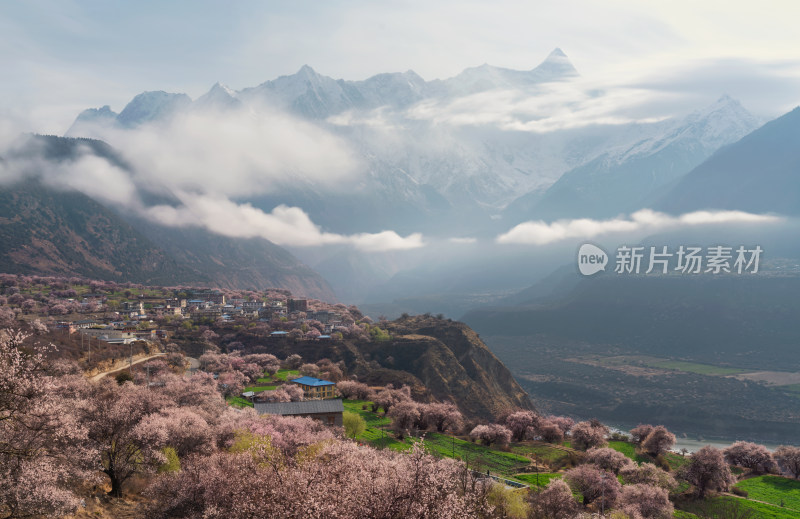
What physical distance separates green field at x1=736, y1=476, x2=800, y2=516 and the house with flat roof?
143ft

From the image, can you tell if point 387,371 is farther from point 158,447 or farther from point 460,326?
point 158,447

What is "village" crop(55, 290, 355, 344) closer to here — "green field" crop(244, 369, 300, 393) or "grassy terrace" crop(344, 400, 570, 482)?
"green field" crop(244, 369, 300, 393)

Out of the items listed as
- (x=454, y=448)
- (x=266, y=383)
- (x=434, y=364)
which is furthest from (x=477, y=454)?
(x=434, y=364)

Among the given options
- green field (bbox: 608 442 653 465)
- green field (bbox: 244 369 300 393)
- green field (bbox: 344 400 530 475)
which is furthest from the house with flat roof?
green field (bbox: 608 442 653 465)

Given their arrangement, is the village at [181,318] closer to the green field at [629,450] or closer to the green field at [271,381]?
the green field at [271,381]

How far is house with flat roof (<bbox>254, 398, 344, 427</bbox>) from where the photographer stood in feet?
202

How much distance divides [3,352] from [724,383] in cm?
19717

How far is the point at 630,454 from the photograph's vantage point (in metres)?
75.7

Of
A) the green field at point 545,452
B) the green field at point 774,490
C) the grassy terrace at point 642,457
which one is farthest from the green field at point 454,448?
the green field at point 774,490

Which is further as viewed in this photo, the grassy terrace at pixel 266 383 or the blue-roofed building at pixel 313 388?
the blue-roofed building at pixel 313 388

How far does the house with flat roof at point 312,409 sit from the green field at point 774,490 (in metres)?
43.6

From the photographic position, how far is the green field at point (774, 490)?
57500mm

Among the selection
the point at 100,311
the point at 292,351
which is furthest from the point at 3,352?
the point at 100,311

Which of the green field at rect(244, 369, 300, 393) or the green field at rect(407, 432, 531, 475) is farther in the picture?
the green field at rect(244, 369, 300, 393)
